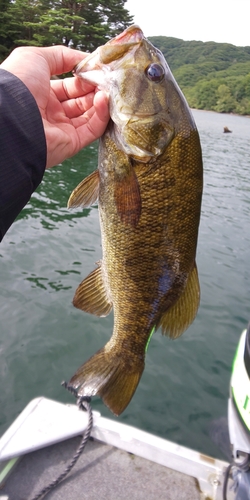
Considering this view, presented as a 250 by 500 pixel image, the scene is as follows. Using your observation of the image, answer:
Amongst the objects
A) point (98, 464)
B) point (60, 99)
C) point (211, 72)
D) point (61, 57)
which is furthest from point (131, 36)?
point (211, 72)

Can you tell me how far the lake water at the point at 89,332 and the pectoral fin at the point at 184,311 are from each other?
279 centimetres

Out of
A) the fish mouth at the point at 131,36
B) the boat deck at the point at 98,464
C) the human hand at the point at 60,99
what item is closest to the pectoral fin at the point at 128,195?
the human hand at the point at 60,99

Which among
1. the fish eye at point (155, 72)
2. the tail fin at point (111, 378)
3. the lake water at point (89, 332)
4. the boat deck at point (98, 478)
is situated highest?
the fish eye at point (155, 72)

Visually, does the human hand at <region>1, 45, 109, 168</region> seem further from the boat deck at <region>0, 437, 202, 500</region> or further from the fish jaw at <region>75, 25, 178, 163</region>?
the boat deck at <region>0, 437, 202, 500</region>

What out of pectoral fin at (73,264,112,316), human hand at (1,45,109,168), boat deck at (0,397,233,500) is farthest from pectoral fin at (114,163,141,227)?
boat deck at (0,397,233,500)

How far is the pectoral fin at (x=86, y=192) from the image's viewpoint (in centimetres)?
214

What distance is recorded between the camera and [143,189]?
6.31 feet

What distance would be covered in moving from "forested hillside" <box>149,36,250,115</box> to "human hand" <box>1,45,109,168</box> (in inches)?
2996

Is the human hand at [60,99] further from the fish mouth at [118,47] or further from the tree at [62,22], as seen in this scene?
the tree at [62,22]

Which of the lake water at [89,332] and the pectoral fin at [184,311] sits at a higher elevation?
the pectoral fin at [184,311]

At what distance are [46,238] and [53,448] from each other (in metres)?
6.56

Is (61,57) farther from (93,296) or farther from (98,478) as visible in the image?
(98,478)

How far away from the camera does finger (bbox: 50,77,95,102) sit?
2.31 meters

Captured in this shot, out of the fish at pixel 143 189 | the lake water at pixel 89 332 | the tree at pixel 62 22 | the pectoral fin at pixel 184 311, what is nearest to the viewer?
the fish at pixel 143 189
